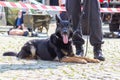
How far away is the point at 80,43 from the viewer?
266 inches

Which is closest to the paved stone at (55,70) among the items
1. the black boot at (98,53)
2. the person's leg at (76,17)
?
the black boot at (98,53)

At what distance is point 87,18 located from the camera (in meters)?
6.63

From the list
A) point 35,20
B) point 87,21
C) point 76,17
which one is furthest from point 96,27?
point 35,20

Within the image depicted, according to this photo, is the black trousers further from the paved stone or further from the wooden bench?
the wooden bench

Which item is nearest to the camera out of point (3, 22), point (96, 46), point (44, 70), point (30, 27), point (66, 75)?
point (66, 75)

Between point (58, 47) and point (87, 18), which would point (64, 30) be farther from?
point (87, 18)

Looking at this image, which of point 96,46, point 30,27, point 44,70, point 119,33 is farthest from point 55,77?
point 30,27

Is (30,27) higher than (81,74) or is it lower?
lower

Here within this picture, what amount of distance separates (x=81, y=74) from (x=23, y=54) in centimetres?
194

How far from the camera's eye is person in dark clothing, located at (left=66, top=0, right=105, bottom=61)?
6371 mm

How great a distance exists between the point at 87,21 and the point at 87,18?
5cm

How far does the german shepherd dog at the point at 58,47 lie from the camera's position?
6168 mm

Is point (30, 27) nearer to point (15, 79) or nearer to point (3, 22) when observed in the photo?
point (3, 22)

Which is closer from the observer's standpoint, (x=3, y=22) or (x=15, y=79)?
(x=15, y=79)
